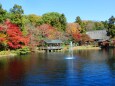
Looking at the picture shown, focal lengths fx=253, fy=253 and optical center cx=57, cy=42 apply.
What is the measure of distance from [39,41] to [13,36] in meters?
16.5

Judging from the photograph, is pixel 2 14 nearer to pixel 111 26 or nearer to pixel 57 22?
pixel 57 22

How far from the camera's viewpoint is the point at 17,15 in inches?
2362

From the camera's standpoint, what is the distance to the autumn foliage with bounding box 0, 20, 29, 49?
178 feet

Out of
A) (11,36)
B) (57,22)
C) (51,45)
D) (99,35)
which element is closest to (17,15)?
(11,36)

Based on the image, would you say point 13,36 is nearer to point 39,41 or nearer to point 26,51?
point 26,51

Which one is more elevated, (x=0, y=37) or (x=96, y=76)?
(x=0, y=37)

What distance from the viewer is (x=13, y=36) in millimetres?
56094

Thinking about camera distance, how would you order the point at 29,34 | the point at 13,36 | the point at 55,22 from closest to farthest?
1. the point at 13,36
2. the point at 29,34
3. the point at 55,22

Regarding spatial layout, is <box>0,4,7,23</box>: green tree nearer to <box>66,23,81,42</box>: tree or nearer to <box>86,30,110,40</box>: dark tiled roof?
<box>66,23,81,42</box>: tree

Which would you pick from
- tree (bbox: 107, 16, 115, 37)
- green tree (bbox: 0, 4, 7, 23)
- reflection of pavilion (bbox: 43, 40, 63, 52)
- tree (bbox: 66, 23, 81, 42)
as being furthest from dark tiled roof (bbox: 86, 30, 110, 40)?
green tree (bbox: 0, 4, 7, 23)

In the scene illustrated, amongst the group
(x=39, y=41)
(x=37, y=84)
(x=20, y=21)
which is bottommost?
(x=37, y=84)

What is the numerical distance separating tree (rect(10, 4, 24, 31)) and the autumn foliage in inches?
77.1

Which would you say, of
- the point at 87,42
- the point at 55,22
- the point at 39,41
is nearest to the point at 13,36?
the point at 39,41

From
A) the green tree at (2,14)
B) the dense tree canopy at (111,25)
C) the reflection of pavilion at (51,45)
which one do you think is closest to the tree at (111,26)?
the dense tree canopy at (111,25)
